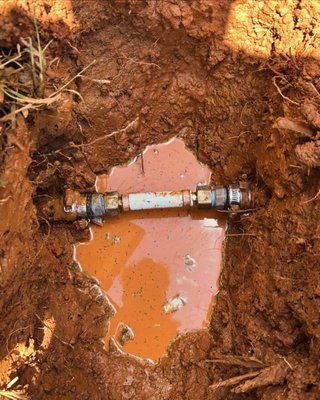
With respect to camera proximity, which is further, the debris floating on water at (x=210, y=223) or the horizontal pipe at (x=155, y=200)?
the debris floating on water at (x=210, y=223)

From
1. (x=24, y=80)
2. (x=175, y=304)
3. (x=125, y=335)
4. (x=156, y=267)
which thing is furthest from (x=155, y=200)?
(x=24, y=80)

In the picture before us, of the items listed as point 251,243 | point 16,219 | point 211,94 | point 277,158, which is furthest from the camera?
point 211,94

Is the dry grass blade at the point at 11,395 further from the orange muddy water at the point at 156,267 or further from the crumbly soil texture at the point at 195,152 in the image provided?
the orange muddy water at the point at 156,267

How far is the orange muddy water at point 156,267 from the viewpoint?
6.40 feet

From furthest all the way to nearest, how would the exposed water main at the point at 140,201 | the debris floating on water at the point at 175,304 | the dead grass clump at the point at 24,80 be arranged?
the debris floating on water at the point at 175,304
the exposed water main at the point at 140,201
the dead grass clump at the point at 24,80

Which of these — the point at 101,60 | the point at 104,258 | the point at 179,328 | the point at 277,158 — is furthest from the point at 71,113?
the point at 179,328

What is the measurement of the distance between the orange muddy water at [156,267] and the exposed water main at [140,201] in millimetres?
130

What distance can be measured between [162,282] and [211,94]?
0.86 metres

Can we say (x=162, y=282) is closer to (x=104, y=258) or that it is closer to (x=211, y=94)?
(x=104, y=258)

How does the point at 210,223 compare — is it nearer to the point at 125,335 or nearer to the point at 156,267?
the point at 156,267

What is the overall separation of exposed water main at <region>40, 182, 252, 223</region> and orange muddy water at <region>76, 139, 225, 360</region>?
0.13m

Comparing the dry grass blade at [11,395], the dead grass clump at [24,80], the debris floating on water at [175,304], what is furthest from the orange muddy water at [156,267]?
the dead grass clump at [24,80]

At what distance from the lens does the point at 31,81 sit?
4.91 ft

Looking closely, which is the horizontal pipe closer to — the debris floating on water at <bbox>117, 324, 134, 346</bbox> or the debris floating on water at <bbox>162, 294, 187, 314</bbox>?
the debris floating on water at <bbox>162, 294, 187, 314</bbox>
